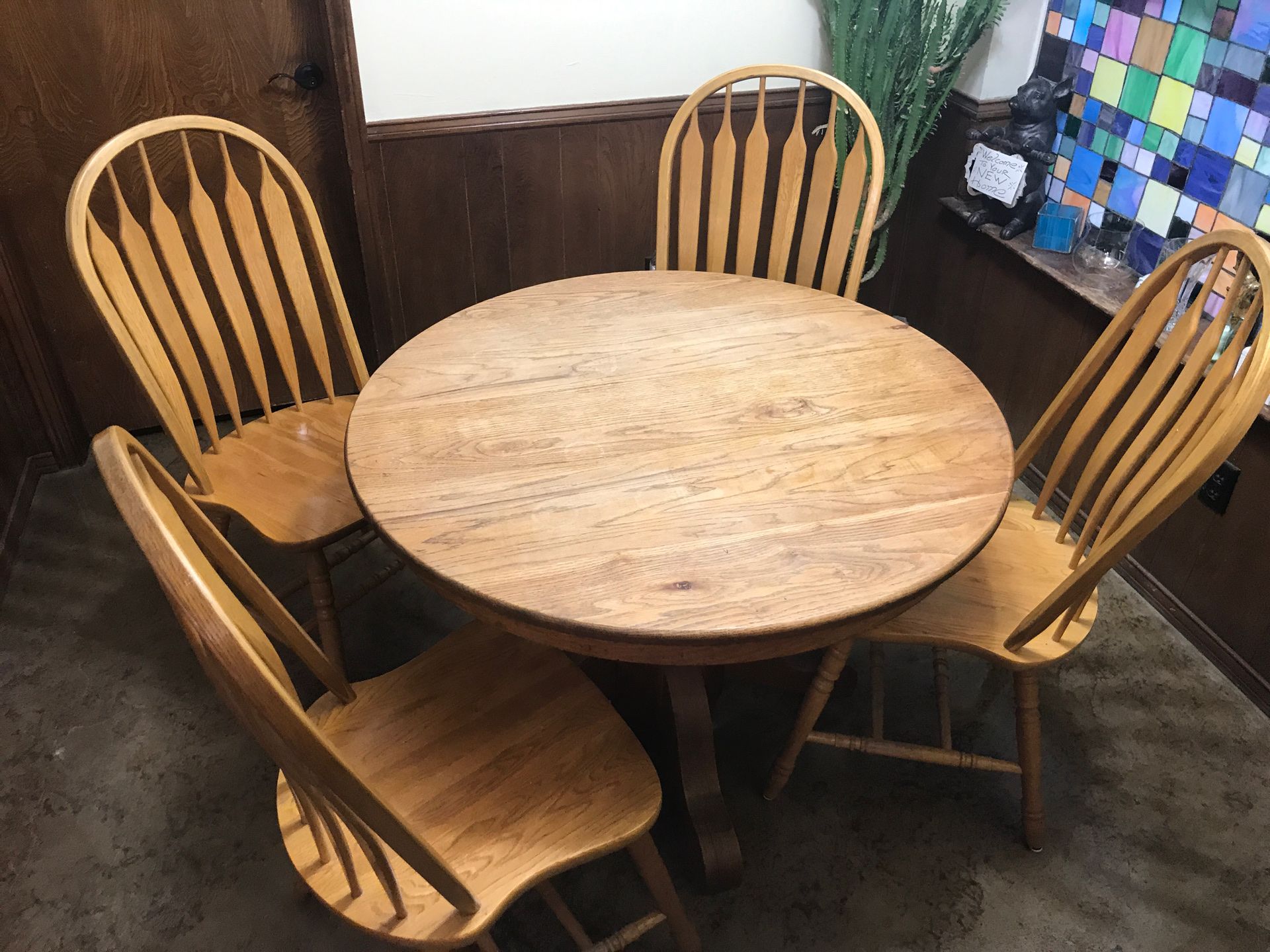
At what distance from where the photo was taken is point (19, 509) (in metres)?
2.30

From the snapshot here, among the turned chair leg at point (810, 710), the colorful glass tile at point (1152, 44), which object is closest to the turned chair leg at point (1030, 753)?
the turned chair leg at point (810, 710)

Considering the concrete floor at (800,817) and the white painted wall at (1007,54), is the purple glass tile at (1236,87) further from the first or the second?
the concrete floor at (800,817)

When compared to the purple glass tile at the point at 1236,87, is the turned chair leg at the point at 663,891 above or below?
below

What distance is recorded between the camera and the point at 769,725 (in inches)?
73.4

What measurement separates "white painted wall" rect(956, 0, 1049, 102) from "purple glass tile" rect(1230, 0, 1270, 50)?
2.04 feet

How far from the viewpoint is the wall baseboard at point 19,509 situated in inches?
85.4

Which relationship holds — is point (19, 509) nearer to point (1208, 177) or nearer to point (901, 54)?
point (901, 54)

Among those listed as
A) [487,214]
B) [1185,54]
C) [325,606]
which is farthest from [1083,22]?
[325,606]

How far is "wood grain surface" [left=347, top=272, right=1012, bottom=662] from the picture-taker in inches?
44.4

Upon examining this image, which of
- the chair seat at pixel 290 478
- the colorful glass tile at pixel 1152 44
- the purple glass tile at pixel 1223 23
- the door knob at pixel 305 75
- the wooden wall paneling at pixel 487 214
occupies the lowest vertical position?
the chair seat at pixel 290 478

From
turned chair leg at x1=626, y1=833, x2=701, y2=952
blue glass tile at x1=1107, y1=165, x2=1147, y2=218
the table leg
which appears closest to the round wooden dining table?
the table leg

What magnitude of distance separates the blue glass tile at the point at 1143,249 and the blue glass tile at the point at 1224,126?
230 mm

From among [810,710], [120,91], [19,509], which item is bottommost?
[19,509]

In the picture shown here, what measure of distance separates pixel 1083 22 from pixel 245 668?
2.40 metres
